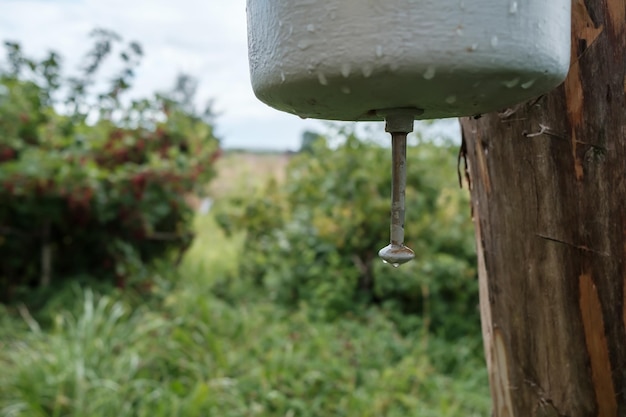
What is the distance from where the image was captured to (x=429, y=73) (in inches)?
24.3

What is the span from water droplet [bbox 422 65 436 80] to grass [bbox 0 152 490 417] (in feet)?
7.60

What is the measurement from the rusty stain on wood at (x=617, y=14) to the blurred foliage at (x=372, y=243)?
3055 millimetres

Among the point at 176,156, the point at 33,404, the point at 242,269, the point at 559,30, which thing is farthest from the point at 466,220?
the point at 559,30

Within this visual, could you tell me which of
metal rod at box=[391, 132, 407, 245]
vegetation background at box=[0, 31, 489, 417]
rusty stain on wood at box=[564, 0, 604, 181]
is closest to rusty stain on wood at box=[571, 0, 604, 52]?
rusty stain on wood at box=[564, 0, 604, 181]

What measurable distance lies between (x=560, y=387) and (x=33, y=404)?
2.33 metres

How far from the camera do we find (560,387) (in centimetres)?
104

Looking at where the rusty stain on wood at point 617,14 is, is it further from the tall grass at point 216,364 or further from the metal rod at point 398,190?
the tall grass at point 216,364

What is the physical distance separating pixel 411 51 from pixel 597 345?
0.65 m

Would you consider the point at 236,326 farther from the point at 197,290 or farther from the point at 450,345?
the point at 450,345

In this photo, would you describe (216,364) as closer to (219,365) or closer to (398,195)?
(219,365)

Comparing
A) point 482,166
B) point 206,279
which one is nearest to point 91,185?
point 206,279

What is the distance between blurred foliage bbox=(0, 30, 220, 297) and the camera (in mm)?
3762

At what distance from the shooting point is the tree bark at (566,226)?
3.00ft

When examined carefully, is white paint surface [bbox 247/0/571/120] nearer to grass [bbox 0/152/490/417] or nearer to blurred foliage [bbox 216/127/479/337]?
grass [bbox 0/152/490/417]
